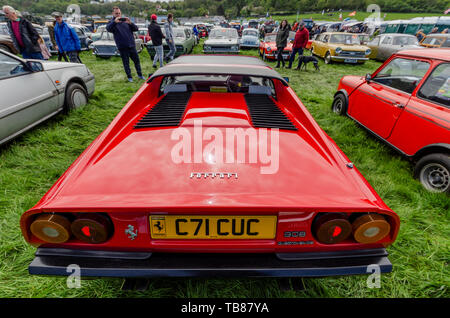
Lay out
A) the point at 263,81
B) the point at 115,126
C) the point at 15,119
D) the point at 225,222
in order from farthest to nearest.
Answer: the point at 15,119 → the point at 263,81 → the point at 115,126 → the point at 225,222

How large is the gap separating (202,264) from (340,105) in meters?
4.68

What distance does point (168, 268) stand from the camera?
47.1 inches

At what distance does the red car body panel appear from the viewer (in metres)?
2.68

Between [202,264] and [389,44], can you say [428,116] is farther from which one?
[389,44]

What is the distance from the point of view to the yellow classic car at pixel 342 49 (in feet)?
34.3

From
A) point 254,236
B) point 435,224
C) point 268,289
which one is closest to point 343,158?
point 254,236

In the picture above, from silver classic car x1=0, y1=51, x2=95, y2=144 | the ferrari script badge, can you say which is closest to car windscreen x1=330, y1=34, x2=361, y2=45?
silver classic car x1=0, y1=51, x2=95, y2=144

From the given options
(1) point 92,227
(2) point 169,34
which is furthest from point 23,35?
(1) point 92,227

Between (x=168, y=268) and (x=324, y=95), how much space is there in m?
6.49

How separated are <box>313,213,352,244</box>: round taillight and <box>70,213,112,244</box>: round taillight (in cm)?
107

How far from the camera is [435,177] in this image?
110 inches

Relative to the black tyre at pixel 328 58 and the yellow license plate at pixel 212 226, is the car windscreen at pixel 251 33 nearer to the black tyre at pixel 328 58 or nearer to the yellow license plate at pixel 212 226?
the black tyre at pixel 328 58

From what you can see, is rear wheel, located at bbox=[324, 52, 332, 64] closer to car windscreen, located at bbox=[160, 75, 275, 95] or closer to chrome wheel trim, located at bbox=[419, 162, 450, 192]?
chrome wheel trim, located at bbox=[419, 162, 450, 192]

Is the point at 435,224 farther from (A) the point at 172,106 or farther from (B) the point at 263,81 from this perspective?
(A) the point at 172,106
